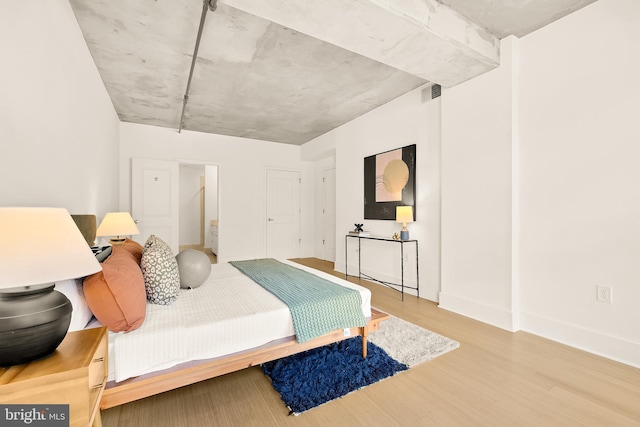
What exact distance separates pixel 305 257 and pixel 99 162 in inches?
175

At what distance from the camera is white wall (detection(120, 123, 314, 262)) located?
500 cm

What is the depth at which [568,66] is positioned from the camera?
2.39 metres

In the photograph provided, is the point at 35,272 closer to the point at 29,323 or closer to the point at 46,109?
the point at 29,323

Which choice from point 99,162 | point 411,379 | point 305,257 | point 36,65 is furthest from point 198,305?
point 305,257

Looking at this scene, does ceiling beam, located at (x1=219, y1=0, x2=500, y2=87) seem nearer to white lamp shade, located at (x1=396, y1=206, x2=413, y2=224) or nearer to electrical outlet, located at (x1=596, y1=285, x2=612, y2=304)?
white lamp shade, located at (x1=396, y1=206, x2=413, y2=224)

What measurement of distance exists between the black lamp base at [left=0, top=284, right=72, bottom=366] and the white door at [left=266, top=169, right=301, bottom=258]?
5309 mm

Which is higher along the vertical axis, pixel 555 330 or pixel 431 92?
pixel 431 92

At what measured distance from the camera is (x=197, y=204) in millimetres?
8602

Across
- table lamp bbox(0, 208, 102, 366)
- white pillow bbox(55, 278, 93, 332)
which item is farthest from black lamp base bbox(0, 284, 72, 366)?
white pillow bbox(55, 278, 93, 332)

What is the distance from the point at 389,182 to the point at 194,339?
10.8 ft

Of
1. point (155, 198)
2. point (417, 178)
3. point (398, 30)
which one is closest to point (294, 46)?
point (398, 30)

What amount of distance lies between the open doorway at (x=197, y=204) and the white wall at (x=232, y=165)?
8.74 feet

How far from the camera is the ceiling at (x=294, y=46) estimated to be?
2.14 m

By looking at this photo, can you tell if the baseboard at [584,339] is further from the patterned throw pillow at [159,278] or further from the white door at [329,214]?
the white door at [329,214]
